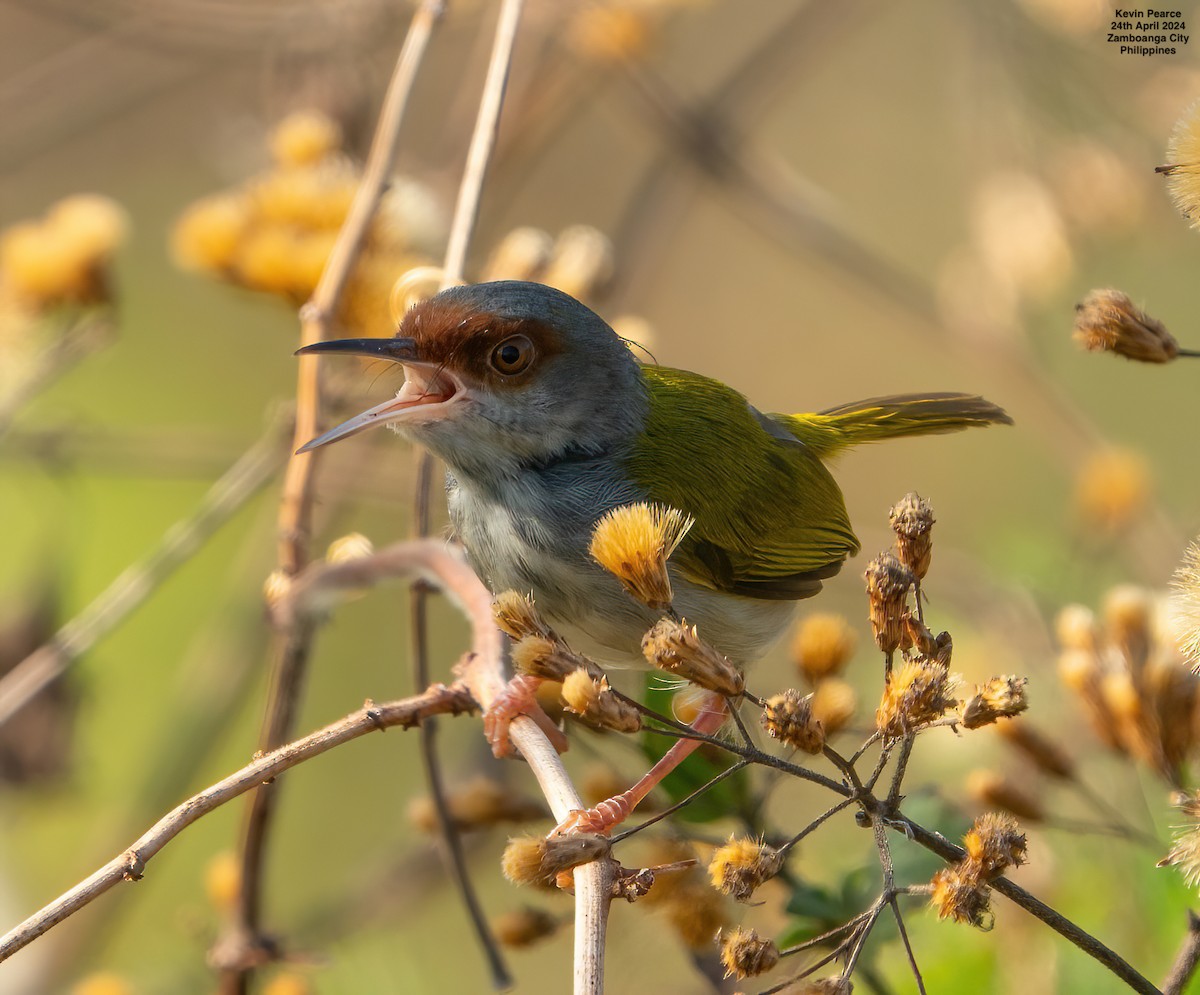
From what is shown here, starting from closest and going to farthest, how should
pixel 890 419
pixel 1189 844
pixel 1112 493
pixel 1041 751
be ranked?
pixel 1189 844 → pixel 1041 751 → pixel 890 419 → pixel 1112 493

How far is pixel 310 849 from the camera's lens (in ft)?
17.0

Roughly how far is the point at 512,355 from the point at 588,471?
27 cm

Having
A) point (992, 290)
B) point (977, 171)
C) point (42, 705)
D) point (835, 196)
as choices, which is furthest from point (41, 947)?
point (835, 196)

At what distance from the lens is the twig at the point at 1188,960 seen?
4.63 feet

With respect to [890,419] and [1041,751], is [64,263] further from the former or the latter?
[1041,751]

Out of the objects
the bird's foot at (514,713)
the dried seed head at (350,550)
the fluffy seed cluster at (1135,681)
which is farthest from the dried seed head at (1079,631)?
the dried seed head at (350,550)

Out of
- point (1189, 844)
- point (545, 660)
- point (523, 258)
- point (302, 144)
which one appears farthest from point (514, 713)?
point (302, 144)

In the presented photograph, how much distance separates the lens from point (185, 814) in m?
1.53

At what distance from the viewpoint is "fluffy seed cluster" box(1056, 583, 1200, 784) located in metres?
1.92

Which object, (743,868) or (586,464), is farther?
(586,464)

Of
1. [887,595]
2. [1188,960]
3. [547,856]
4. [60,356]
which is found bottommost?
[1188,960]

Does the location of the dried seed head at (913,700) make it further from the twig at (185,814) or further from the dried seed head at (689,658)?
the twig at (185,814)

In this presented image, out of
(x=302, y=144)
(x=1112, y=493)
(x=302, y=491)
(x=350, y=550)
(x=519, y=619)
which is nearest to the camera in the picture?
(x=519, y=619)

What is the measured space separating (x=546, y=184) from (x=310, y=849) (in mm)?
3616
